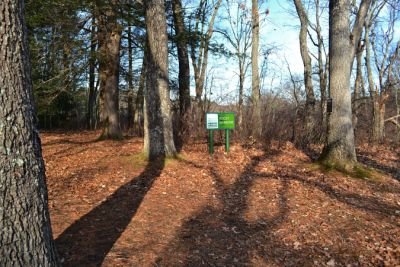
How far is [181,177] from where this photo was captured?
7203 millimetres

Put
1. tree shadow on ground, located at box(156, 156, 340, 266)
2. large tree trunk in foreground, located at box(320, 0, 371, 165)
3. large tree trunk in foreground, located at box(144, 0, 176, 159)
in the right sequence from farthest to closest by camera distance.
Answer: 1. large tree trunk in foreground, located at box(144, 0, 176, 159)
2. large tree trunk in foreground, located at box(320, 0, 371, 165)
3. tree shadow on ground, located at box(156, 156, 340, 266)

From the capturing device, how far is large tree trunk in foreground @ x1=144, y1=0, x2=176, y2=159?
25.9ft

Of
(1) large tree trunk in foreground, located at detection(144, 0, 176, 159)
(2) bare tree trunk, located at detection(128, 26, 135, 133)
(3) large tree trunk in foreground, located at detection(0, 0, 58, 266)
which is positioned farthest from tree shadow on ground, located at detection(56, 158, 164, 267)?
(2) bare tree trunk, located at detection(128, 26, 135, 133)

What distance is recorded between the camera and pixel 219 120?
951 cm

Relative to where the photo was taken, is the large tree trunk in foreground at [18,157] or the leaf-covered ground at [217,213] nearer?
the large tree trunk in foreground at [18,157]

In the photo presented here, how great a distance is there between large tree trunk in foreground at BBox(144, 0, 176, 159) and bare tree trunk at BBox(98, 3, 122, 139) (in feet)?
13.7

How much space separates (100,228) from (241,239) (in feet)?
6.47

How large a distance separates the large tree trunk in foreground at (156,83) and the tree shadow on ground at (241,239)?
244cm

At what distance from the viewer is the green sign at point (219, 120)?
9305 mm

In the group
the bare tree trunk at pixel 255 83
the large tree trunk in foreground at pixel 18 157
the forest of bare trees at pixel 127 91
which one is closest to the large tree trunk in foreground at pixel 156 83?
the forest of bare trees at pixel 127 91

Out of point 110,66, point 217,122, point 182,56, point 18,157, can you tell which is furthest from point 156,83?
point 110,66

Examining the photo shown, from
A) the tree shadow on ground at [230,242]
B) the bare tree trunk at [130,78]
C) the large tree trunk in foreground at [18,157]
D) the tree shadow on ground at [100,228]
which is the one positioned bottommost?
the tree shadow on ground at [230,242]

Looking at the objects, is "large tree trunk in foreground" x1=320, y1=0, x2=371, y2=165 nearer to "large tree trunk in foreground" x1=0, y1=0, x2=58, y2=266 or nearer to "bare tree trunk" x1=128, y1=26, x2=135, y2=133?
"large tree trunk in foreground" x1=0, y1=0, x2=58, y2=266

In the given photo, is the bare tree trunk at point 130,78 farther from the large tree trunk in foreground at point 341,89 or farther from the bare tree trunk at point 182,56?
the large tree trunk in foreground at point 341,89
